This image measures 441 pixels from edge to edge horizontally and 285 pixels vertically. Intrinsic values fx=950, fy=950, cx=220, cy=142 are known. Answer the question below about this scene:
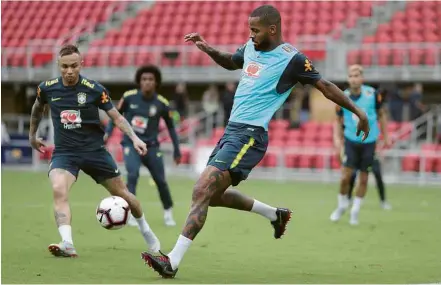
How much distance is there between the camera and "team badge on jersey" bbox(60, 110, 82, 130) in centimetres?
960

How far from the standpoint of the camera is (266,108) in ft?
26.7

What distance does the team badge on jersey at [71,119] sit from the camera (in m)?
9.60

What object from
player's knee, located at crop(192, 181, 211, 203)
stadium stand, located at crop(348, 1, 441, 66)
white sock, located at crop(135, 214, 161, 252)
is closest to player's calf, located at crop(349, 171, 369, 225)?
white sock, located at crop(135, 214, 161, 252)

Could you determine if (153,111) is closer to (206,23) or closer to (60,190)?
(60,190)

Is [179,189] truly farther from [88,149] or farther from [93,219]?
[88,149]

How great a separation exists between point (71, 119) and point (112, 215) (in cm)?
128

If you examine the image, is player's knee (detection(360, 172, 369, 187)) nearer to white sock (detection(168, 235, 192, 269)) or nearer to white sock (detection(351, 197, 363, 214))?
white sock (detection(351, 197, 363, 214))

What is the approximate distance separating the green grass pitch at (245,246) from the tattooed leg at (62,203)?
0.31 meters

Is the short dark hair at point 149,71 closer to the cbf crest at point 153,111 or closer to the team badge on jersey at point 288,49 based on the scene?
the cbf crest at point 153,111

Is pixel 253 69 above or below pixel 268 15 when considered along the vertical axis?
below

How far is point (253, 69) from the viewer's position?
8.16 m

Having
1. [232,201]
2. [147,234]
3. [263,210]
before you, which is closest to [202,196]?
[232,201]

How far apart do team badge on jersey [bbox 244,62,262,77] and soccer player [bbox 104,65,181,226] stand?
5.23 metres

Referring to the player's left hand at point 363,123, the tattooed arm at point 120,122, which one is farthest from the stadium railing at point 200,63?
the player's left hand at point 363,123
